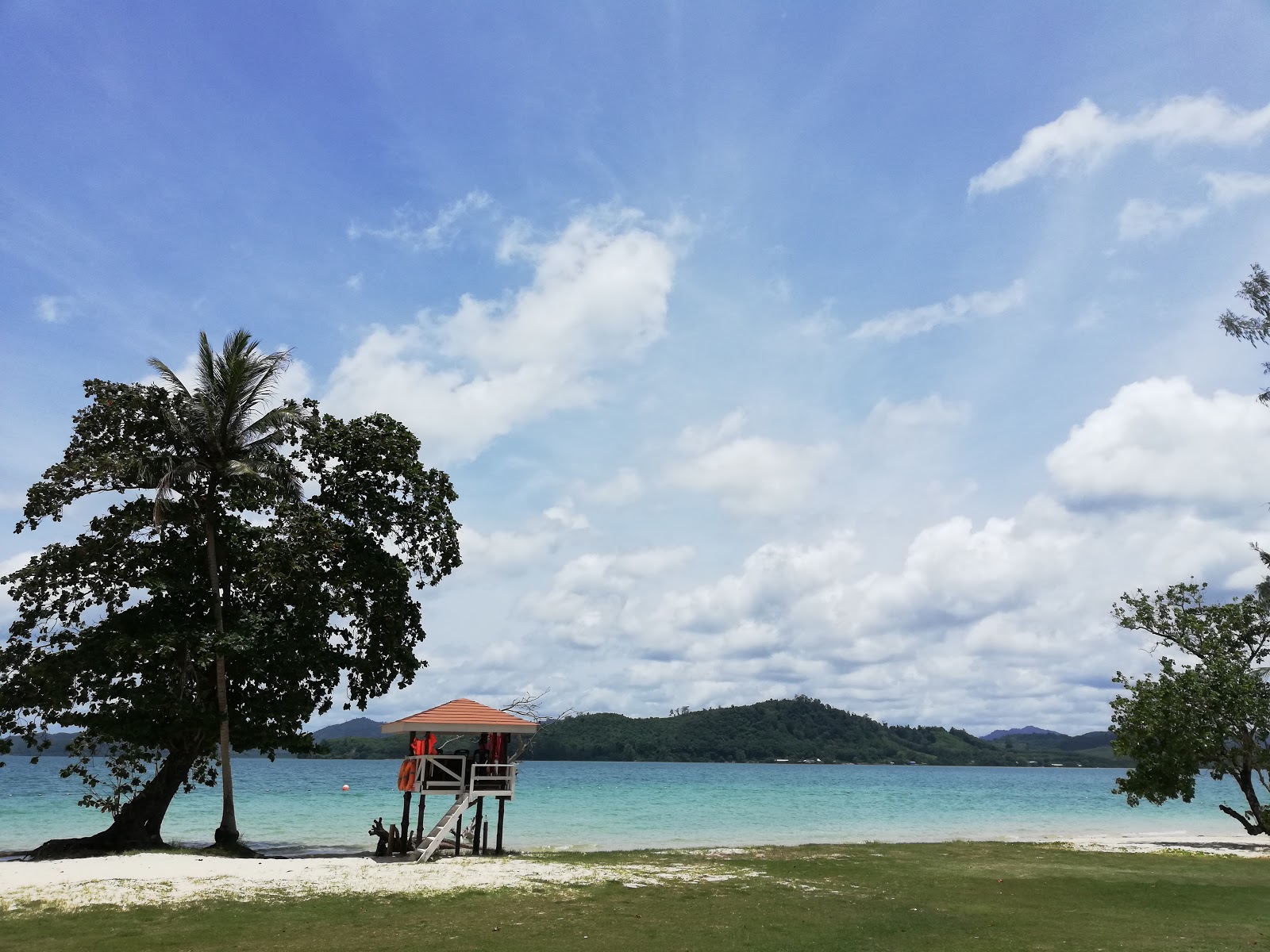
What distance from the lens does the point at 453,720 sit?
2302cm

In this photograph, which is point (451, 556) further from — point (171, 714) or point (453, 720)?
point (171, 714)

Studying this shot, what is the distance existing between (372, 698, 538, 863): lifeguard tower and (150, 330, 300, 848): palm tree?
177 inches

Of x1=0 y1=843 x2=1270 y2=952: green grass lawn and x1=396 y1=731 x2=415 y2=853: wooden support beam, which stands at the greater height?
x1=396 y1=731 x2=415 y2=853: wooden support beam

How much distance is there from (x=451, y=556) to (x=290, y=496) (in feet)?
15.4

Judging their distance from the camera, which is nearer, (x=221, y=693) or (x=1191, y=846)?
(x=221, y=693)

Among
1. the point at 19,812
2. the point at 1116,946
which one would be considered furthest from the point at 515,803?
the point at 1116,946

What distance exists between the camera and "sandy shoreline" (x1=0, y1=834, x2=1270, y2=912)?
1452cm

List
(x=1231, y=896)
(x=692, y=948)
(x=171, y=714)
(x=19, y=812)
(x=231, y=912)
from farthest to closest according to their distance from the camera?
(x=19, y=812) < (x=171, y=714) < (x=1231, y=896) < (x=231, y=912) < (x=692, y=948)

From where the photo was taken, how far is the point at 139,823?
72.2 ft

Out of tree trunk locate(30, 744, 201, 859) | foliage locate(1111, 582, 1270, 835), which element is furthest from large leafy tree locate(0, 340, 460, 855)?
foliage locate(1111, 582, 1270, 835)

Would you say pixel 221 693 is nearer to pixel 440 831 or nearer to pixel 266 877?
pixel 266 877

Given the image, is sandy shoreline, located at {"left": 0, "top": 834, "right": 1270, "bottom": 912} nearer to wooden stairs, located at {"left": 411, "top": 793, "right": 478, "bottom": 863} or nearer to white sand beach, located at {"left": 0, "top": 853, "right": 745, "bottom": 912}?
white sand beach, located at {"left": 0, "top": 853, "right": 745, "bottom": 912}

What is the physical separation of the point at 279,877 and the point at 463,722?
21.7 feet

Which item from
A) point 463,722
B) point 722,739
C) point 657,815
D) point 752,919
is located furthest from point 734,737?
point 752,919
